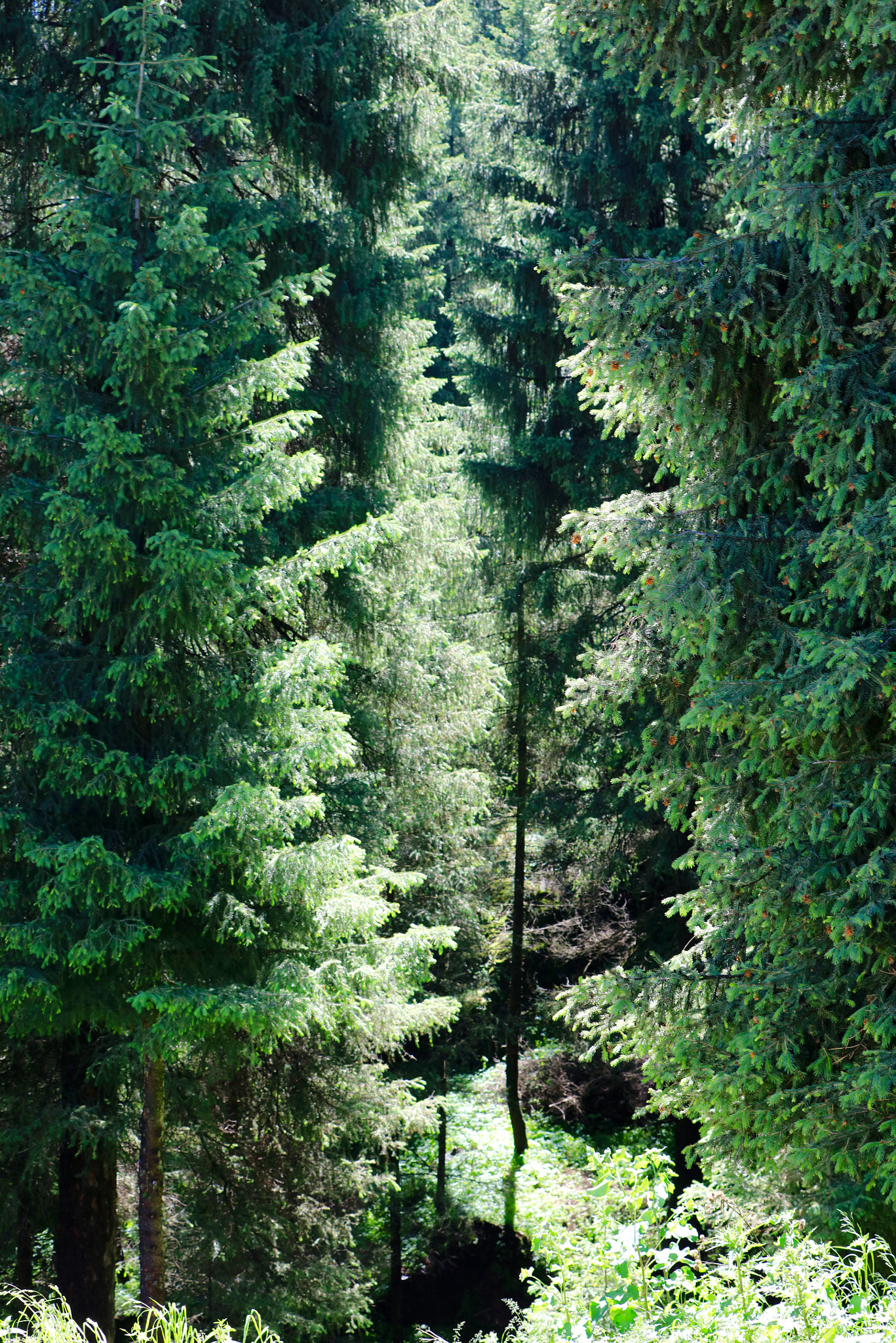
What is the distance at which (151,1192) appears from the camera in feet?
18.6

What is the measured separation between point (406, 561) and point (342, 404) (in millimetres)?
1324

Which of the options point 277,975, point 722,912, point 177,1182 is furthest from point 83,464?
point 177,1182

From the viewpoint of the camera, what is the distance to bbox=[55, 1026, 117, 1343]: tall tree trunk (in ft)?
20.7

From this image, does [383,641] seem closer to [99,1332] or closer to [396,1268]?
[99,1332]

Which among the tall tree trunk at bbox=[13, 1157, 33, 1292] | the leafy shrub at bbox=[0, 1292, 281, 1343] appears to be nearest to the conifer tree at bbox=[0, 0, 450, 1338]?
the tall tree trunk at bbox=[13, 1157, 33, 1292]

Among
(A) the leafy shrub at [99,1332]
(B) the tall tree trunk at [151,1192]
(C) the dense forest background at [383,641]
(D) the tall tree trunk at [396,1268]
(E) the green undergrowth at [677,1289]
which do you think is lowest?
(D) the tall tree trunk at [396,1268]

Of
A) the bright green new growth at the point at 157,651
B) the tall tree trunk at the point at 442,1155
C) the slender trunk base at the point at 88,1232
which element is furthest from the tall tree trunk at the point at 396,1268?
the bright green new growth at the point at 157,651

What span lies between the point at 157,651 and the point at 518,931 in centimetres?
770

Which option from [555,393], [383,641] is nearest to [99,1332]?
[383,641]

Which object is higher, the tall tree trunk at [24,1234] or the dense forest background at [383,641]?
the dense forest background at [383,641]

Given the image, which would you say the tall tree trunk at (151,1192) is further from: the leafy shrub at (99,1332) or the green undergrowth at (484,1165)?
the green undergrowth at (484,1165)

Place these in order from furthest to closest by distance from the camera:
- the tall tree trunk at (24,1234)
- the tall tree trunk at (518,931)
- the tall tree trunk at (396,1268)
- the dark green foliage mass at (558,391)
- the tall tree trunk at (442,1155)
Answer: the tall tree trunk at (518,931)
the tall tree trunk at (442,1155)
the tall tree trunk at (396,1268)
the dark green foliage mass at (558,391)
the tall tree trunk at (24,1234)

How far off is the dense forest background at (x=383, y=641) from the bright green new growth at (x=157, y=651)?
1.3 inches

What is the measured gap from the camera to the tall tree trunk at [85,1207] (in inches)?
249
